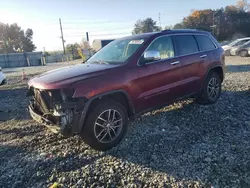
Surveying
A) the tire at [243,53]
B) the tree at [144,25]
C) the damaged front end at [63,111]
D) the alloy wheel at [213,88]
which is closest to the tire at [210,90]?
the alloy wheel at [213,88]

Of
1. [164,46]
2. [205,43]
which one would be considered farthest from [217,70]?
[164,46]

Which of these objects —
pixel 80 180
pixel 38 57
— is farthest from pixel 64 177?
pixel 38 57

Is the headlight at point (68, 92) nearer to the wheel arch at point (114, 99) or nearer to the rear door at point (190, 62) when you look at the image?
the wheel arch at point (114, 99)

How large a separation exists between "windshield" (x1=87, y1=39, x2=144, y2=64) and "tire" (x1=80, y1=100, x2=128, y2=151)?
0.92 meters

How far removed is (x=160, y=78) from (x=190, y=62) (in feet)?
3.57

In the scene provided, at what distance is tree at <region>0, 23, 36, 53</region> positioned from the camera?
71438mm

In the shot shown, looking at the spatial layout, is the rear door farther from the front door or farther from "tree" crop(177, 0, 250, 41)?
"tree" crop(177, 0, 250, 41)

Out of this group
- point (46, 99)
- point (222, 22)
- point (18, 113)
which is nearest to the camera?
point (46, 99)

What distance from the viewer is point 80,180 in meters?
2.84

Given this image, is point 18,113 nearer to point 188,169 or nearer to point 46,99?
point 46,99

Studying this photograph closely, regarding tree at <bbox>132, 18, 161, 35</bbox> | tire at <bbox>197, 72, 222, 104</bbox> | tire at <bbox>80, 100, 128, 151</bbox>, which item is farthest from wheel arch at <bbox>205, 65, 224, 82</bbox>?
tree at <bbox>132, 18, 161, 35</bbox>

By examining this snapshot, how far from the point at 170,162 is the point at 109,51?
2.69 metres

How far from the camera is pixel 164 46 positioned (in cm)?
443

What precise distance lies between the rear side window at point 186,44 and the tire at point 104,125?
2.05 m
